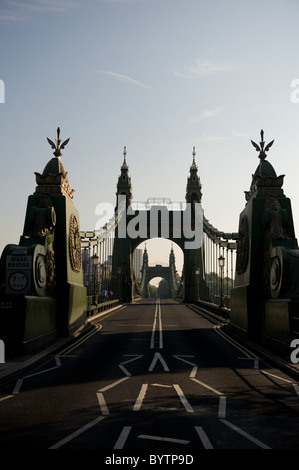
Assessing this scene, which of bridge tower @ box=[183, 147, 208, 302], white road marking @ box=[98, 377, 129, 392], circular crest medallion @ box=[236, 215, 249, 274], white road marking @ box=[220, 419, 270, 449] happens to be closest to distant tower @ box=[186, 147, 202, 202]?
bridge tower @ box=[183, 147, 208, 302]

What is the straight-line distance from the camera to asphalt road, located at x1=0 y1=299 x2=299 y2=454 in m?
6.76

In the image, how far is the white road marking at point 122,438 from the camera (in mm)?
6420

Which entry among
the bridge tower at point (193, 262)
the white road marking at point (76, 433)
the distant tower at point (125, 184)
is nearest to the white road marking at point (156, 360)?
the white road marking at point (76, 433)

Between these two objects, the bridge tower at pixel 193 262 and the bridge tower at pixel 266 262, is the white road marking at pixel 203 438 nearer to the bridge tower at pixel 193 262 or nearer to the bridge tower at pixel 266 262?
the bridge tower at pixel 266 262

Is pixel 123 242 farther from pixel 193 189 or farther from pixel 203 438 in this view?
pixel 203 438

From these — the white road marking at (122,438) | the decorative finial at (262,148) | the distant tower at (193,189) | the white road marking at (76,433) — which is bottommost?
the white road marking at (76,433)

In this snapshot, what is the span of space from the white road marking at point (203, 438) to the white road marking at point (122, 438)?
1158 mm

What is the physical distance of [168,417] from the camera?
26.2 ft

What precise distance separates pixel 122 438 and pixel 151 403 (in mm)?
2334

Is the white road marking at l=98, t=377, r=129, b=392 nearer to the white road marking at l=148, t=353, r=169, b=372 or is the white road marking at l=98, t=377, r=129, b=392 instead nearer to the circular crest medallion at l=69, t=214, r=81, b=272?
the white road marking at l=148, t=353, r=169, b=372

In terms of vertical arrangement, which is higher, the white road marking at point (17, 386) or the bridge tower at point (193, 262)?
the bridge tower at point (193, 262)

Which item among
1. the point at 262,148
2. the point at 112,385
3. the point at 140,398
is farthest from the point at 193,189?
the point at 140,398

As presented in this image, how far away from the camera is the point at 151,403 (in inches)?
355
